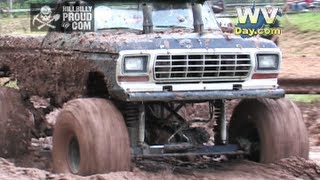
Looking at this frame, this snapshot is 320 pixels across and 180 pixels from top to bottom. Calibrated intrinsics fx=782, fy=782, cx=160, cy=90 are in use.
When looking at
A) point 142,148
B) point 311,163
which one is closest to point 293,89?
point 311,163

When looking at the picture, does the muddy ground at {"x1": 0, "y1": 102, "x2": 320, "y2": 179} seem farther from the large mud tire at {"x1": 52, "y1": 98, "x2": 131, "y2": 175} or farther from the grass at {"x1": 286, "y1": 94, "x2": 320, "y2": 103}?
the grass at {"x1": 286, "y1": 94, "x2": 320, "y2": 103}

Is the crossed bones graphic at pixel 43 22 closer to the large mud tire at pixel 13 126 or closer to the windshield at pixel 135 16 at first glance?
the windshield at pixel 135 16

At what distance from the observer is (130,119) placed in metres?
7.99

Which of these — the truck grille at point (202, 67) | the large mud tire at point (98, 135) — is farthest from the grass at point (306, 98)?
the large mud tire at point (98, 135)

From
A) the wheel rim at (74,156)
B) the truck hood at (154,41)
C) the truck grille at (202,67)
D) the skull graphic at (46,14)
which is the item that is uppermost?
the skull graphic at (46,14)

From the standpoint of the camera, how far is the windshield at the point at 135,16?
8672 mm

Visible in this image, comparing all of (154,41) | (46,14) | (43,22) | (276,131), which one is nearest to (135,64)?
(154,41)

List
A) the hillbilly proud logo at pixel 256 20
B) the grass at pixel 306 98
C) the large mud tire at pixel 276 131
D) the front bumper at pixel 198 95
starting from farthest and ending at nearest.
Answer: the hillbilly proud logo at pixel 256 20 → the grass at pixel 306 98 → the large mud tire at pixel 276 131 → the front bumper at pixel 198 95

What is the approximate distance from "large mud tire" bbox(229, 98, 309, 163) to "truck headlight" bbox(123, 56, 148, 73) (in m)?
1.57

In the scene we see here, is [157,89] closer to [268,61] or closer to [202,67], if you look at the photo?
[202,67]

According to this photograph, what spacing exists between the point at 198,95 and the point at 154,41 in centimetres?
69

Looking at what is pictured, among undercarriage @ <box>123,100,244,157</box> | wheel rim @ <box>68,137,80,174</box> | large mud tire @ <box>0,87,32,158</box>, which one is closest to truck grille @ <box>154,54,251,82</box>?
undercarriage @ <box>123,100,244,157</box>

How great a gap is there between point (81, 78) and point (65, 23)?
1.15 m

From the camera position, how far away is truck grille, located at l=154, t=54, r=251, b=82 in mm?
7641
